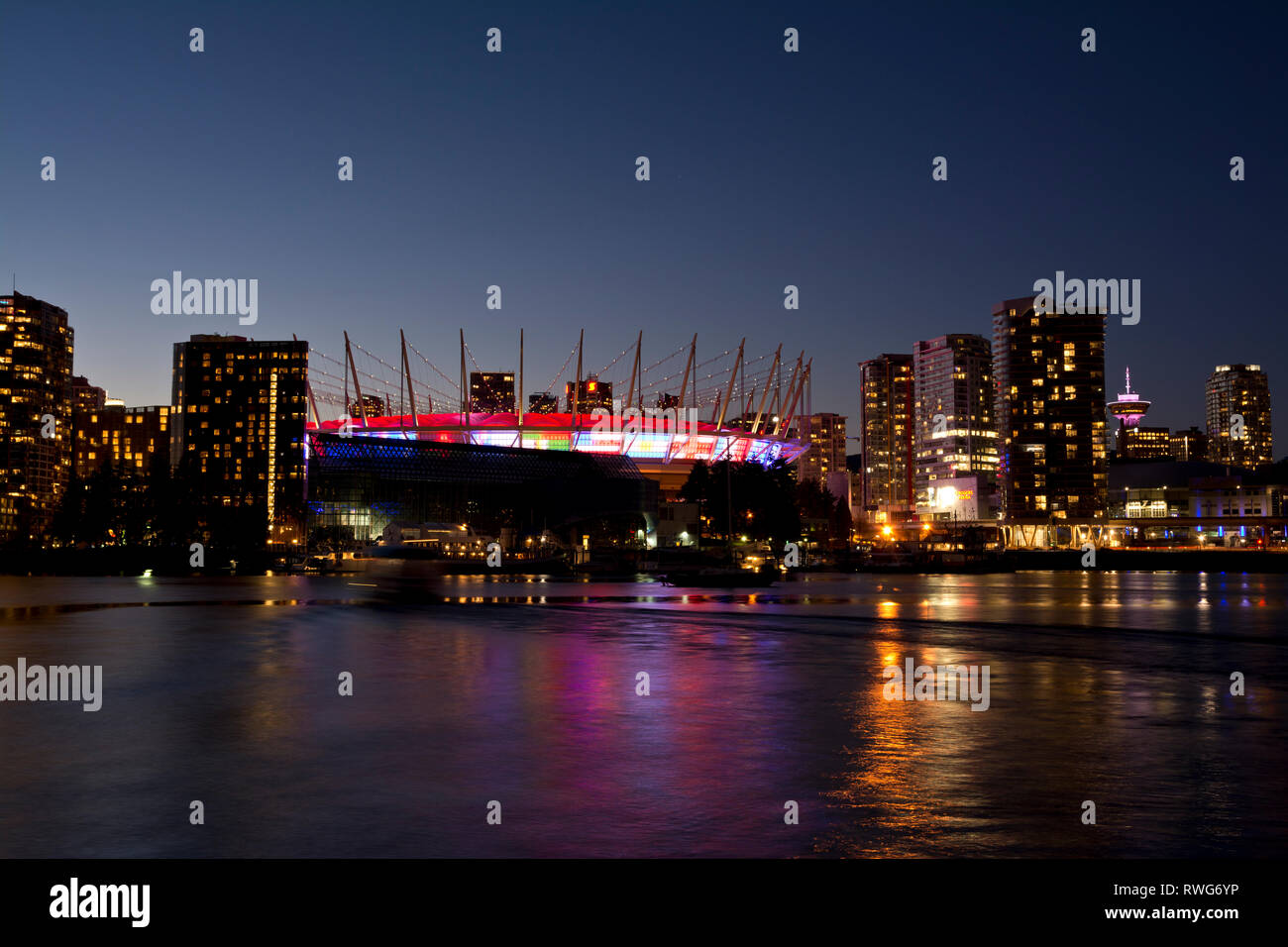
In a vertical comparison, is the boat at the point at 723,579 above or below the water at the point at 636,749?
below

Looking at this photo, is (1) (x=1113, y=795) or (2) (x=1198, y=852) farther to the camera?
(1) (x=1113, y=795)

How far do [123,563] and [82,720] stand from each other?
106m

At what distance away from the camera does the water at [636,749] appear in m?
11.3

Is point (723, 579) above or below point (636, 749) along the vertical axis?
below

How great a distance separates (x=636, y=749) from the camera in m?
16.1

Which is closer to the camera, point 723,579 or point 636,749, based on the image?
point 636,749

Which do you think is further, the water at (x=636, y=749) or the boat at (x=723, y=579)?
the boat at (x=723, y=579)

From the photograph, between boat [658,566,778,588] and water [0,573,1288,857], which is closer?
water [0,573,1288,857]

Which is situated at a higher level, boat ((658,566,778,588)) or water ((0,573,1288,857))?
water ((0,573,1288,857))

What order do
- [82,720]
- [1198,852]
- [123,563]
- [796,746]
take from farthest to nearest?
[123,563] < [82,720] < [796,746] < [1198,852]

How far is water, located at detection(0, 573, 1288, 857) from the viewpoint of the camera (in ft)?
37.1
